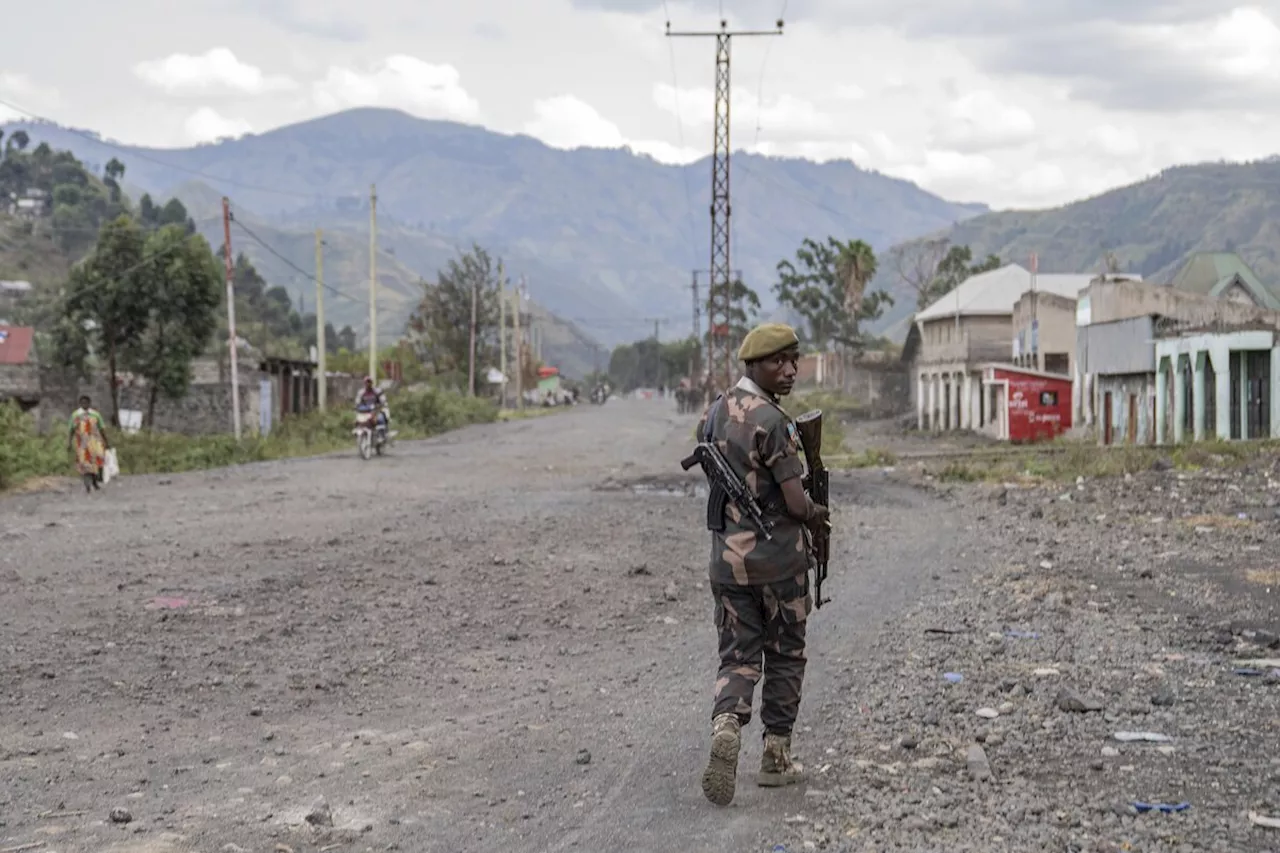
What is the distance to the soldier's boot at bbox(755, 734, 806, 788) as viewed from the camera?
19.0 ft

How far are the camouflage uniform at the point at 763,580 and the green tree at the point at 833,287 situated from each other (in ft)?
276

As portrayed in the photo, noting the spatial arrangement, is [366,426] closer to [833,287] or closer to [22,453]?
[22,453]

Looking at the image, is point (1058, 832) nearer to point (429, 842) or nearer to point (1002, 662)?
point (429, 842)

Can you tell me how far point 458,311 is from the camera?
8919 cm

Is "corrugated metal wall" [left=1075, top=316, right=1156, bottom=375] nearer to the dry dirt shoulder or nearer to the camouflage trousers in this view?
the dry dirt shoulder

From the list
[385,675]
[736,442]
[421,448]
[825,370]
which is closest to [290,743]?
[385,675]

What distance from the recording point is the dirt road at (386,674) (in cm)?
543

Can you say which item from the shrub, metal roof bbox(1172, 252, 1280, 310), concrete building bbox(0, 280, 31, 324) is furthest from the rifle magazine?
concrete building bbox(0, 280, 31, 324)

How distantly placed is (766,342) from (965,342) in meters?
54.7

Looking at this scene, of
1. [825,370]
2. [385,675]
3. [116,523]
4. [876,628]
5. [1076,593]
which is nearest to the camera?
[385,675]

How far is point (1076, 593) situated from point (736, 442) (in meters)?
6.18

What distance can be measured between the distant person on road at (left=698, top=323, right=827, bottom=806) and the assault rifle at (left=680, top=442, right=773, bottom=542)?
0.02 metres

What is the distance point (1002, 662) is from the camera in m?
8.35

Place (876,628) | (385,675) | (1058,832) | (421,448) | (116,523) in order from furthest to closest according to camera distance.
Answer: (421,448) → (116,523) → (876,628) → (385,675) → (1058,832)
